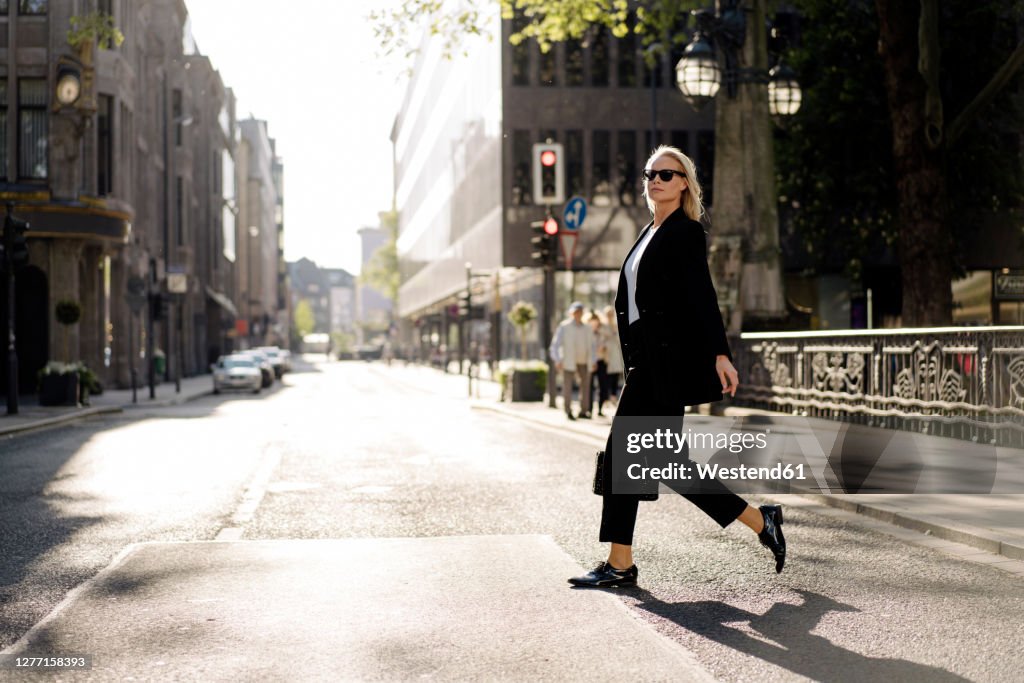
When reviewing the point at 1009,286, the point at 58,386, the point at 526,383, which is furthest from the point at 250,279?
the point at 526,383

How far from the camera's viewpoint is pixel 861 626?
199 inches

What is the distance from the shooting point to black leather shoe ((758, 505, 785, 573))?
233 inches

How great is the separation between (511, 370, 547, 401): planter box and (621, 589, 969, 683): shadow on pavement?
20.7m

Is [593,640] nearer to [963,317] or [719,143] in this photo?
[719,143]

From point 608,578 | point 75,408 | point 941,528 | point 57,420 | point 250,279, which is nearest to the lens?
point 608,578

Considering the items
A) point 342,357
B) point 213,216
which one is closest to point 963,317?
point 213,216

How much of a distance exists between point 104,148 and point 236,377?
777 centimetres

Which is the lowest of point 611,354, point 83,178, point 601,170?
point 611,354

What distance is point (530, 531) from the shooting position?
25.3ft

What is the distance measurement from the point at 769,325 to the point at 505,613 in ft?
45.1

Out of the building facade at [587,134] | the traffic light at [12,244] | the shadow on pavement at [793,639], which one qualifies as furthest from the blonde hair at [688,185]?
the building facade at [587,134]

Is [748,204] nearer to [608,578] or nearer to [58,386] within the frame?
[608,578]

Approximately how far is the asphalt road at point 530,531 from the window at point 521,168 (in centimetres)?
2431
